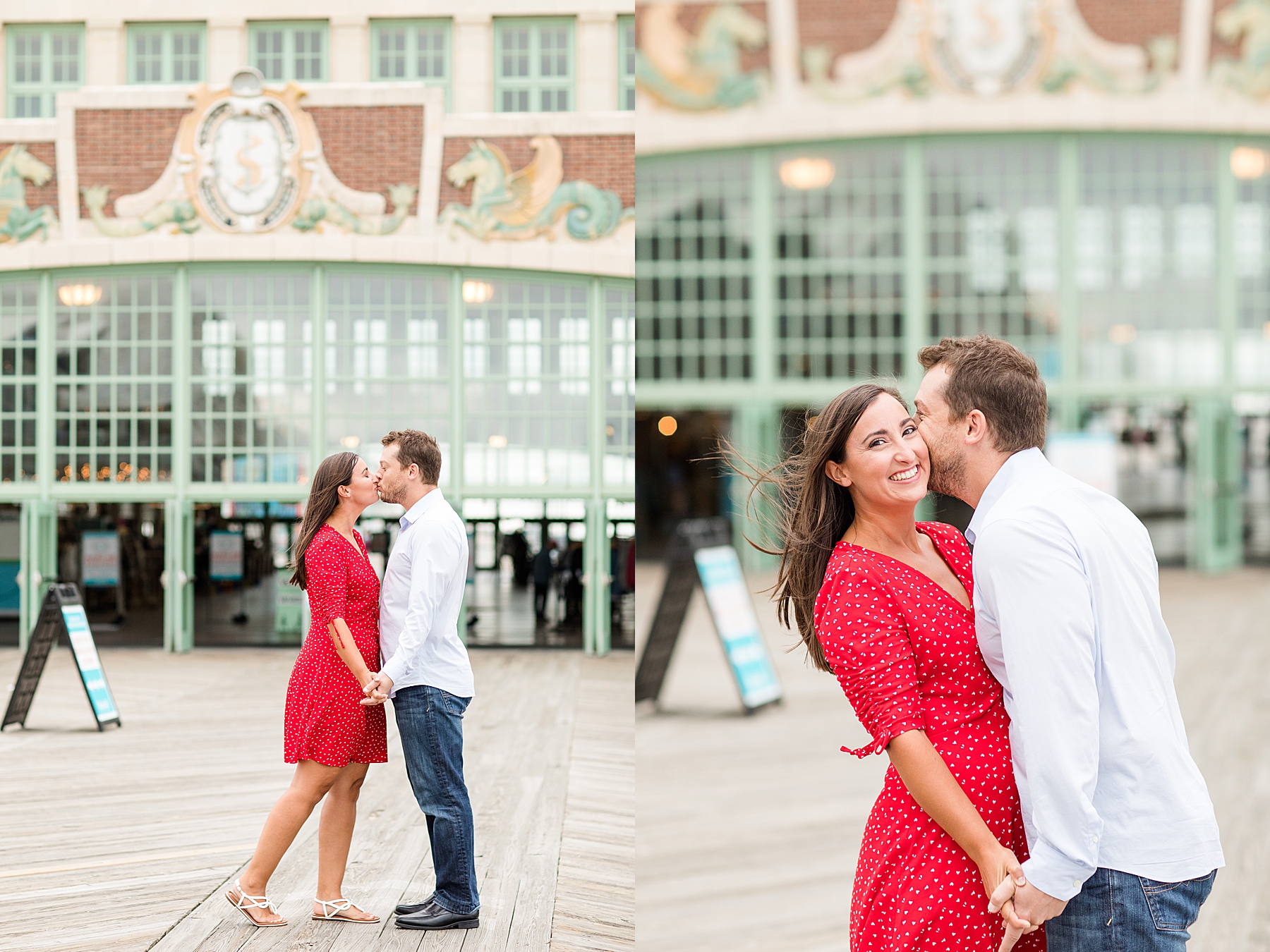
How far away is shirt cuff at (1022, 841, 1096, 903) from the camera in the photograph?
5.99 feet

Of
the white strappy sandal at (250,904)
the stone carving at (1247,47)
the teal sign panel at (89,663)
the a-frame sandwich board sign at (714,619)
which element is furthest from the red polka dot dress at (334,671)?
the stone carving at (1247,47)

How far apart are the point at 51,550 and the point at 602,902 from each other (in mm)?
2005

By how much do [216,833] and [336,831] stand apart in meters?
0.39

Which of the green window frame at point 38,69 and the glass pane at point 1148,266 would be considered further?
the glass pane at point 1148,266

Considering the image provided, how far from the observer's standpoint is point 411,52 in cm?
390

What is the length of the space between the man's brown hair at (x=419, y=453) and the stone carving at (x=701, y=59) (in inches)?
464

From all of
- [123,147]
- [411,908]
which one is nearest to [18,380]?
[123,147]

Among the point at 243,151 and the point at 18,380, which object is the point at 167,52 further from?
the point at 18,380

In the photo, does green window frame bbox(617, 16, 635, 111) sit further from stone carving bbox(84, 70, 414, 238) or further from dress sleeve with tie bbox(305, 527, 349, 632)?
dress sleeve with tie bbox(305, 527, 349, 632)

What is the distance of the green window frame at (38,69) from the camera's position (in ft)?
11.8

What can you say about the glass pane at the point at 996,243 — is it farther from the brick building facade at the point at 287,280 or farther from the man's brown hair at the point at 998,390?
the man's brown hair at the point at 998,390

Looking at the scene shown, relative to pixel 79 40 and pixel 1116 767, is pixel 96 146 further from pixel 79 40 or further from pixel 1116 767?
pixel 1116 767

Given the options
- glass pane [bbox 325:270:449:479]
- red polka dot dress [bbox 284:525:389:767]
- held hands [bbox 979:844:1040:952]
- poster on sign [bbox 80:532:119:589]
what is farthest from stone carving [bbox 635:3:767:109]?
held hands [bbox 979:844:1040:952]

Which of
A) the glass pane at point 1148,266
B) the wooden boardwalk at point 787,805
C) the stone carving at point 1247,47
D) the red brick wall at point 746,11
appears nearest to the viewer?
the wooden boardwalk at point 787,805
